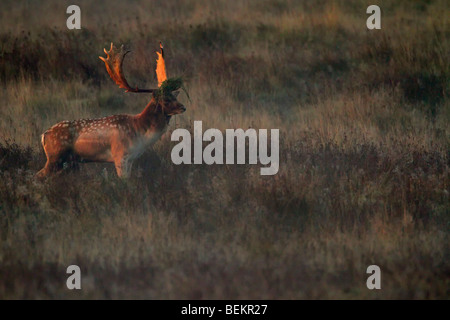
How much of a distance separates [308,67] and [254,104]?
170 centimetres

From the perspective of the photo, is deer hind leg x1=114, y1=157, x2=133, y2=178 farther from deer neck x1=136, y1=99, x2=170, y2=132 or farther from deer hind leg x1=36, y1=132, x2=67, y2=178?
deer hind leg x1=36, y1=132, x2=67, y2=178

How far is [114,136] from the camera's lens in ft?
24.0

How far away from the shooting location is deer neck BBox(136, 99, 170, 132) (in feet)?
24.5

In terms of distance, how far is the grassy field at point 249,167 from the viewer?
579cm

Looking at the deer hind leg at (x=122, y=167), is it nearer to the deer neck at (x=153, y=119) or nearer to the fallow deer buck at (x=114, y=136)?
the fallow deer buck at (x=114, y=136)

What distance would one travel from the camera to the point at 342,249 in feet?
20.3

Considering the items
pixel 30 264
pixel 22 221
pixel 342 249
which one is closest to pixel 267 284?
pixel 342 249

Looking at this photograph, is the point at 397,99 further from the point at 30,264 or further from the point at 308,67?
the point at 30,264

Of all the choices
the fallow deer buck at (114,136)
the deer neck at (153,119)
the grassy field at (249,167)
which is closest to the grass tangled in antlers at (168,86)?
the fallow deer buck at (114,136)

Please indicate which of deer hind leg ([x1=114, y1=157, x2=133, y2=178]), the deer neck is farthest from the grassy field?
the deer neck

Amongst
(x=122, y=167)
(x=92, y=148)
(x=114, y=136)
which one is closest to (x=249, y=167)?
(x=122, y=167)

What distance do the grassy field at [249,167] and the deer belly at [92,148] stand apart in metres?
0.29

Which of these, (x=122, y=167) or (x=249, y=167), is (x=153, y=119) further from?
(x=249, y=167)

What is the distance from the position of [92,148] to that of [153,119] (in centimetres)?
70
